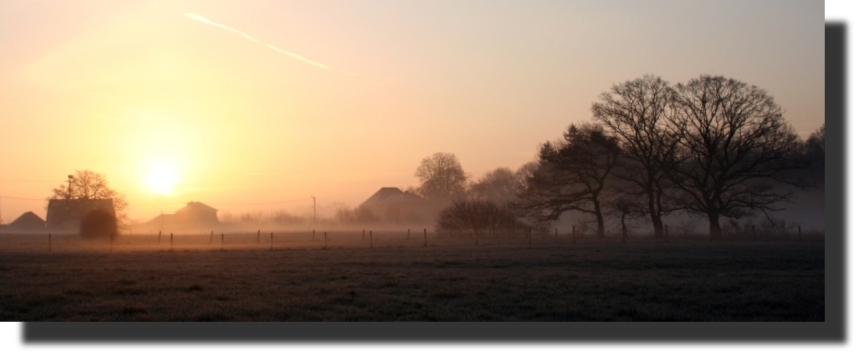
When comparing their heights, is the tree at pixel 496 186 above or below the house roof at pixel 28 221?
above

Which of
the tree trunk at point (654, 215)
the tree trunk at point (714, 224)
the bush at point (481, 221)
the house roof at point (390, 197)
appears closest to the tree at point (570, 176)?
the bush at point (481, 221)

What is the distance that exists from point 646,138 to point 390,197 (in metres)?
59.8

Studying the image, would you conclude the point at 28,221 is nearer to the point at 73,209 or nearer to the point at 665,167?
the point at 73,209

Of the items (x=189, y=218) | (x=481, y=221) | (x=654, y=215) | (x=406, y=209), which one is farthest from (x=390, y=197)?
(x=654, y=215)

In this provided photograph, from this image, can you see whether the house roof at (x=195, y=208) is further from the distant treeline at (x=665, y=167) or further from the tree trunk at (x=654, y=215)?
the tree trunk at (x=654, y=215)

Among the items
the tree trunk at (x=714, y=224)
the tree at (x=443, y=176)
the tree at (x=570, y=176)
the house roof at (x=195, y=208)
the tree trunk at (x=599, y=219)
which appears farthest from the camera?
the house roof at (x=195, y=208)

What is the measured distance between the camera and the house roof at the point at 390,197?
3476 inches

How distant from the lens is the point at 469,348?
29.4 ft

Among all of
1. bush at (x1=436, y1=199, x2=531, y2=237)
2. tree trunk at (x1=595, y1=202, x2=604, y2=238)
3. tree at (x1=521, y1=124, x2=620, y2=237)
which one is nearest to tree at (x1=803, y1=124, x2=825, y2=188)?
tree at (x1=521, y1=124, x2=620, y2=237)

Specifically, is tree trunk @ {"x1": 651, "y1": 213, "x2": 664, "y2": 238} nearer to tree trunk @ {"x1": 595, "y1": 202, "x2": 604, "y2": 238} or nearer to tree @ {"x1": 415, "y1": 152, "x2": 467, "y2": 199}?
tree trunk @ {"x1": 595, "y1": 202, "x2": 604, "y2": 238}

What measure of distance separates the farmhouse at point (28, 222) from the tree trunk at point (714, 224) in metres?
88.0

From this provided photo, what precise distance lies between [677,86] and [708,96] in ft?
6.21

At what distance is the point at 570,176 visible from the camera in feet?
146

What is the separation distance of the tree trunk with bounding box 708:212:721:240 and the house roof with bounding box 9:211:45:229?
89.7 m
